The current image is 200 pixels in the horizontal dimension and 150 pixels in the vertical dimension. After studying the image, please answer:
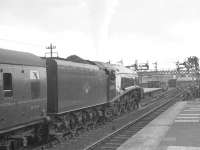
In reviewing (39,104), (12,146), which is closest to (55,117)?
(39,104)

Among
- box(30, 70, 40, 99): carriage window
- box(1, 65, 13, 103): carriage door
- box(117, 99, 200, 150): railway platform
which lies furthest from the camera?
box(117, 99, 200, 150): railway platform

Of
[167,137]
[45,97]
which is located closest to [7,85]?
[45,97]

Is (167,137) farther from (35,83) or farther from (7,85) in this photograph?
(7,85)

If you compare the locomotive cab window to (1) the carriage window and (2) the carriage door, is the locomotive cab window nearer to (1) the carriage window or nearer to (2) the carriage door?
(2) the carriage door

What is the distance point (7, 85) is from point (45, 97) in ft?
7.87

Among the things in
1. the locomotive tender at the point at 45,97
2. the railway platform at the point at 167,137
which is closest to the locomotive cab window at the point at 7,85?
the locomotive tender at the point at 45,97

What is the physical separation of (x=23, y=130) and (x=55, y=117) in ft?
7.88

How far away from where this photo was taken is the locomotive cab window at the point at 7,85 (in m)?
9.83

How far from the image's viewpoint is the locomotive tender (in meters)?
10.1

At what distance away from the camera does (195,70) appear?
228 feet

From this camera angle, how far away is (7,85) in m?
10.0

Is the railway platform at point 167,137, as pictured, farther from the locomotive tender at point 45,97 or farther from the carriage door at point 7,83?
the carriage door at point 7,83

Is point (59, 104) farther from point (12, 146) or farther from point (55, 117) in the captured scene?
point (12, 146)

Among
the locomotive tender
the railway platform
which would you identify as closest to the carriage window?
the locomotive tender
